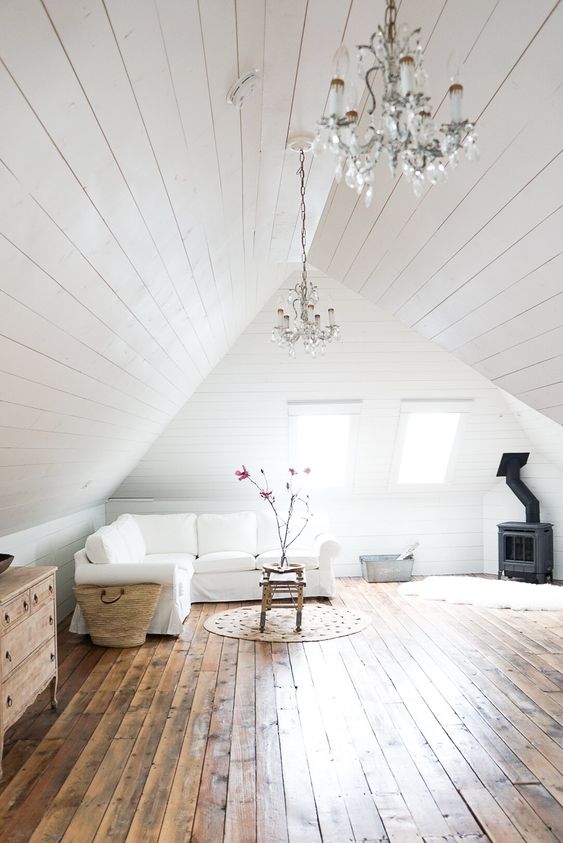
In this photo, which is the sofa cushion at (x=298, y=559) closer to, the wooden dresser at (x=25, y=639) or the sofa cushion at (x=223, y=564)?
the sofa cushion at (x=223, y=564)

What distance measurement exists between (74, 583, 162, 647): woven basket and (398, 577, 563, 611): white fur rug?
2.90m

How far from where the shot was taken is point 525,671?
455 cm

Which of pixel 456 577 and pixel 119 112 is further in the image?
pixel 456 577

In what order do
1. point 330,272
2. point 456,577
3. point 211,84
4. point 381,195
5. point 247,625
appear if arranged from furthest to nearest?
point 456,577 → point 247,625 → point 330,272 → point 381,195 → point 211,84

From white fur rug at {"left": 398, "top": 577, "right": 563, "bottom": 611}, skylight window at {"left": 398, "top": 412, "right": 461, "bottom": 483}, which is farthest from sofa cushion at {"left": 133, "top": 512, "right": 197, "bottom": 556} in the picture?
skylight window at {"left": 398, "top": 412, "right": 461, "bottom": 483}

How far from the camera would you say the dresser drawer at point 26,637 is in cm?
327

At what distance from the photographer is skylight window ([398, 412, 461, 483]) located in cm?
762

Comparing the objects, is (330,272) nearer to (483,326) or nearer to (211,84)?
(483,326)

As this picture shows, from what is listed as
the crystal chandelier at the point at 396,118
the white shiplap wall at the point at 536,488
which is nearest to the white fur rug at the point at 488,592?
the white shiplap wall at the point at 536,488

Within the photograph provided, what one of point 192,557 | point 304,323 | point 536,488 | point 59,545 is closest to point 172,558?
point 192,557

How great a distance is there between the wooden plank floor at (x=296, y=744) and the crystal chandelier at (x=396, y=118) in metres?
2.44

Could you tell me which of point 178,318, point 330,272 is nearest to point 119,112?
point 178,318

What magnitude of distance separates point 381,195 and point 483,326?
945 millimetres

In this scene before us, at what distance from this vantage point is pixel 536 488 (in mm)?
7797
